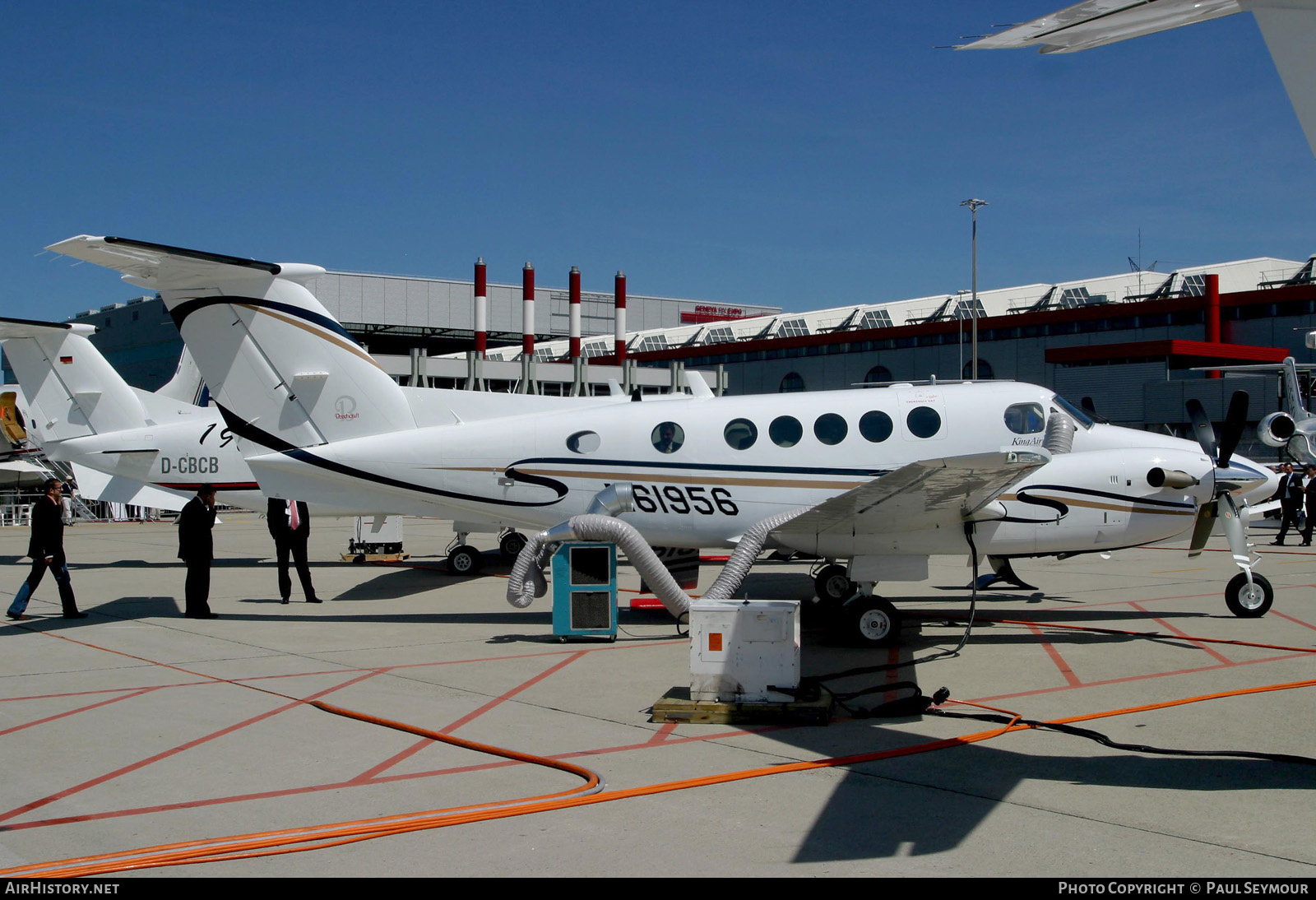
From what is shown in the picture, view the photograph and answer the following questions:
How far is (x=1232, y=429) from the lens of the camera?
39.0ft

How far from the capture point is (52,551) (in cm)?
1261

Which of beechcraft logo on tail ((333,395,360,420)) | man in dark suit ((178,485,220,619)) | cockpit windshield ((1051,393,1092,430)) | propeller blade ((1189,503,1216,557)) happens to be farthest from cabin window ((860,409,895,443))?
man in dark suit ((178,485,220,619))

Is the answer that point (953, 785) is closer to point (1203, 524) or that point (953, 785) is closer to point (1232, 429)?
point (1203, 524)

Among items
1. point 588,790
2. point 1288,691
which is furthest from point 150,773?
point 1288,691

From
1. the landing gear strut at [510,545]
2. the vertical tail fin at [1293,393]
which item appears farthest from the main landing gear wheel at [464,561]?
the vertical tail fin at [1293,393]

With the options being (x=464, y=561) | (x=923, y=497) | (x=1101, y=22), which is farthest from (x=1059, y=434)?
(x=464, y=561)

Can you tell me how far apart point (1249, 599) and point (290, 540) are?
13.2 metres

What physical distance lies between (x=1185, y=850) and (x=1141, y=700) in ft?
12.1

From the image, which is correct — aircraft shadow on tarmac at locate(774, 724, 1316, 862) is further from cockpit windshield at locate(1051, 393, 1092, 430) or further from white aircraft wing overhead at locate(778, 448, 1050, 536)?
cockpit windshield at locate(1051, 393, 1092, 430)

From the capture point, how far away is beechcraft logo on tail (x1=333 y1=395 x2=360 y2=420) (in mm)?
13141

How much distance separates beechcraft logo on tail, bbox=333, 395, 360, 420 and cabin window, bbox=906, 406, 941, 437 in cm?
722

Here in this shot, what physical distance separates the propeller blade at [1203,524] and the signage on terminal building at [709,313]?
69.3 m
